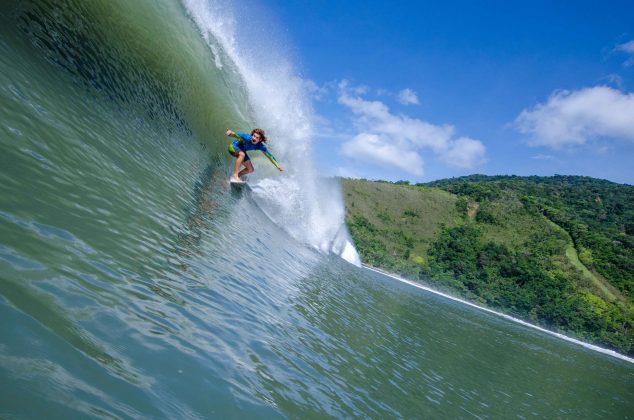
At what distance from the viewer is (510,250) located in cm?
11631

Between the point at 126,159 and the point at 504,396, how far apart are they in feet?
42.3

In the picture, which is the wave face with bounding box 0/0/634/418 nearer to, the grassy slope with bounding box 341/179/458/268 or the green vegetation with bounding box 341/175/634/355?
the green vegetation with bounding box 341/175/634/355

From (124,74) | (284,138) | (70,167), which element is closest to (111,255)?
(70,167)

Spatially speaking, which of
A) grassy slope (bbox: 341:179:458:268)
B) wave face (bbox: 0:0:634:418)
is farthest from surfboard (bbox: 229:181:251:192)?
grassy slope (bbox: 341:179:458:268)

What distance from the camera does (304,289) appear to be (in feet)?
40.2

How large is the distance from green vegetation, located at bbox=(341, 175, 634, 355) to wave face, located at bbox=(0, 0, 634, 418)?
7336 cm

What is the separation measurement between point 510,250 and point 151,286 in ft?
416

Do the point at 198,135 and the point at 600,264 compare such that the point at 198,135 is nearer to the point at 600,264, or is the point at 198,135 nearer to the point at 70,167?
the point at 70,167

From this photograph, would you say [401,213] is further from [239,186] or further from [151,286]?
[151,286]

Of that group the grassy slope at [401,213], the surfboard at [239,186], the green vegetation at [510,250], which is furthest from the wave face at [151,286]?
the grassy slope at [401,213]

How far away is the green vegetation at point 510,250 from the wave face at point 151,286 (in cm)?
7336

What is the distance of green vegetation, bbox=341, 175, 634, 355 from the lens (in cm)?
8625

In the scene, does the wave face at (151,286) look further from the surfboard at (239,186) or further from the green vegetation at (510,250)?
the green vegetation at (510,250)

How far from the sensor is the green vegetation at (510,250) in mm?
86250
